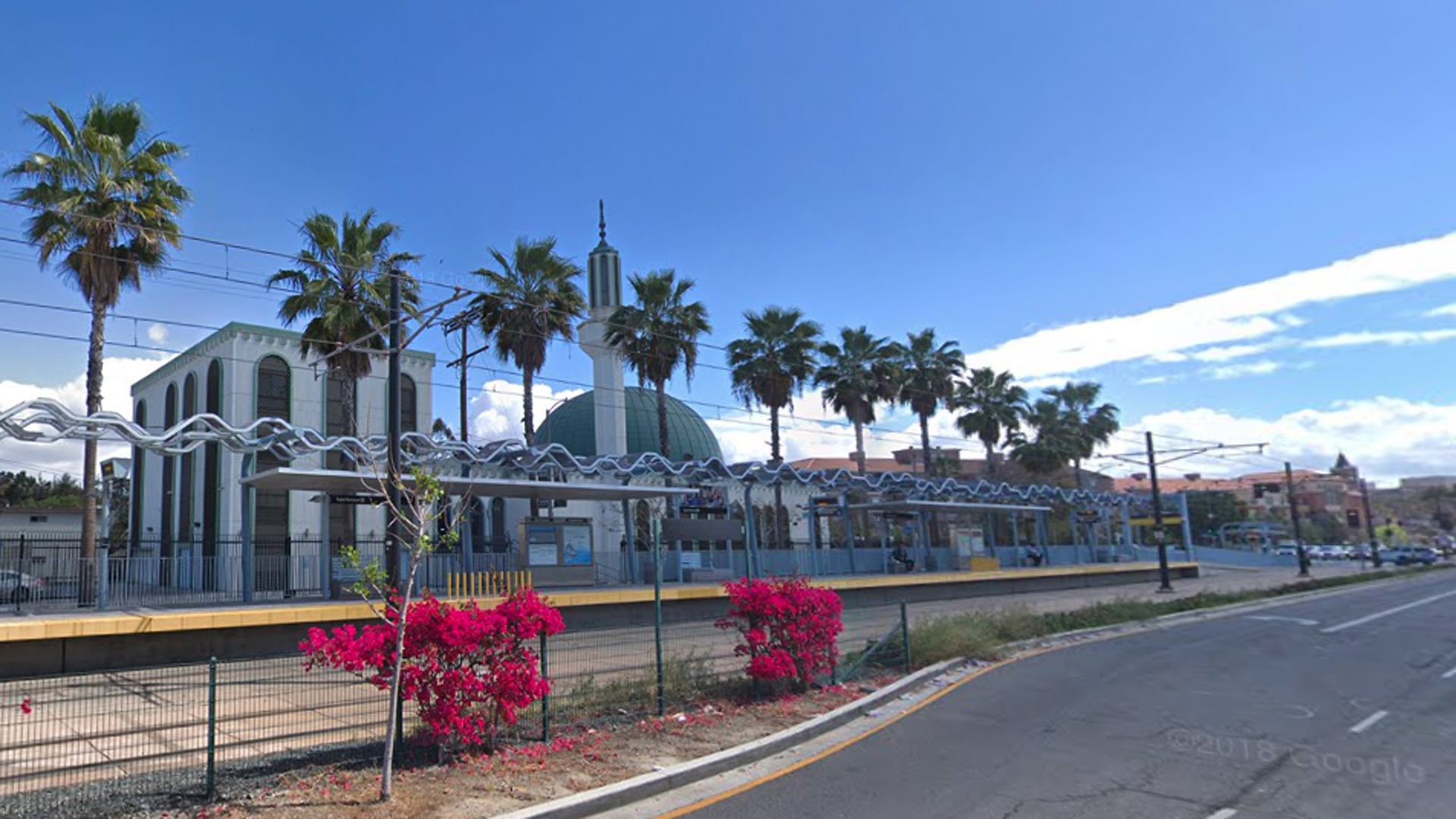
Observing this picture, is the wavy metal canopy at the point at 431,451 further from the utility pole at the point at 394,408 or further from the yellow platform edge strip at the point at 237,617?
the yellow platform edge strip at the point at 237,617

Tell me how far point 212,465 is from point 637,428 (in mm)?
23494

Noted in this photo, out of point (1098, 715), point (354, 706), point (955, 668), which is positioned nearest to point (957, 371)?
point (955, 668)

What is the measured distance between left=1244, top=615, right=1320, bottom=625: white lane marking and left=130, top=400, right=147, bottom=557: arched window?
2022 inches

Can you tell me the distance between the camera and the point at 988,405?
184ft

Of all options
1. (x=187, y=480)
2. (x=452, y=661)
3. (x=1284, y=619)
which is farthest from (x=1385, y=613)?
(x=187, y=480)


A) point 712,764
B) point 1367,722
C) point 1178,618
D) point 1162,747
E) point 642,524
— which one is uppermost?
point 642,524

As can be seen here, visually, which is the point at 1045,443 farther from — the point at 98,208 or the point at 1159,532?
the point at 98,208

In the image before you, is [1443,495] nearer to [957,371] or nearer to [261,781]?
[957,371]

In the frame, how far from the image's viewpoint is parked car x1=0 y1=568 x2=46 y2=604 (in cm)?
1965

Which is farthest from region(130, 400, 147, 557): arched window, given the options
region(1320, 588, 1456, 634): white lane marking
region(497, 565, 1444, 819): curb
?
region(1320, 588, 1456, 634): white lane marking

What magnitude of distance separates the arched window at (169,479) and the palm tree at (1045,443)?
159 ft

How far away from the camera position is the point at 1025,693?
12.8m

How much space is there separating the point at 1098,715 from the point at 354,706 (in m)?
8.81

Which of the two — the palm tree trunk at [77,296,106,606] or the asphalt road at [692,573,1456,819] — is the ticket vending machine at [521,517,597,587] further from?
the asphalt road at [692,573,1456,819]
